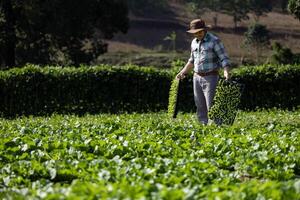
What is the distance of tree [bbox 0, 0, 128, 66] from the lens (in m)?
31.6

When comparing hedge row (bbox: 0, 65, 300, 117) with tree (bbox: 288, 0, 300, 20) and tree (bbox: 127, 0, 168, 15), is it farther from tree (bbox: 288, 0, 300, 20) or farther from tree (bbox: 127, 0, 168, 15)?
tree (bbox: 127, 0, 168, 15)

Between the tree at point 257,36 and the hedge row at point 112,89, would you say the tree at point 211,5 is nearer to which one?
the tree at point 257,36

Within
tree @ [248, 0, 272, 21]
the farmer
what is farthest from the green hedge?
tree @ [248, 0, 272, 21]

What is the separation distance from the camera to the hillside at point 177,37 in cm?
5778

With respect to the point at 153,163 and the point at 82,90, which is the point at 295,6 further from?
the point at 153,163

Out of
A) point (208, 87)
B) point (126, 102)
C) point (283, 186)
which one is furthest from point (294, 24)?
point (283, 186)

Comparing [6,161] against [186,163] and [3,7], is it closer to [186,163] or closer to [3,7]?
[186,163]

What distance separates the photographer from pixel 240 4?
70375mm

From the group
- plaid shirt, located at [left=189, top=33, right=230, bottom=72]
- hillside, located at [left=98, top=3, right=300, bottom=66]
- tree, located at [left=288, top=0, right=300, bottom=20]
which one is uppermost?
tree, located at [left=288, top=0, right=300, bottom=20]

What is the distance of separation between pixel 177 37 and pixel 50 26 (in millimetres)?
37639

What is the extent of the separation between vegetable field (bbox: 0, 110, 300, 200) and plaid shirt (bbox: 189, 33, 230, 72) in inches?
47.0

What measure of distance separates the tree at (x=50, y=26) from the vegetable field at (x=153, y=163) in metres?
21.6

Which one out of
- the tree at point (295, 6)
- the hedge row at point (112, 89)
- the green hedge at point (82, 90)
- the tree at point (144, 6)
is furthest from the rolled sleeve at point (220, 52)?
the tree at point (144, 6)

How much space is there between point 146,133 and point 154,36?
60.2 meters
